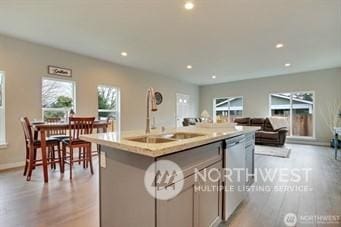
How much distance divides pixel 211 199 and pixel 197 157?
48 centimetres

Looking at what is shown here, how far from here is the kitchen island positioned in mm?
1206

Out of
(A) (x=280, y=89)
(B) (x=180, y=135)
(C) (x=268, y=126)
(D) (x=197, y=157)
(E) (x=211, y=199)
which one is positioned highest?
(A) (x=280, y=89)

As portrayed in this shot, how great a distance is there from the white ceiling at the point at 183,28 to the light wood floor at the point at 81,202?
2567 millimetres

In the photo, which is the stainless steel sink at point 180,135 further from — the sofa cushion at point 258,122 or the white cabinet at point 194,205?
the sofa cushion at point 258,122

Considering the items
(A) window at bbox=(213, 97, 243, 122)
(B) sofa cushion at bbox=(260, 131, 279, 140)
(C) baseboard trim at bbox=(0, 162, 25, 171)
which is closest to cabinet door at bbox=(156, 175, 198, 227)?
(C) baseboard trim at bbox=(0, 162, 25, 171)

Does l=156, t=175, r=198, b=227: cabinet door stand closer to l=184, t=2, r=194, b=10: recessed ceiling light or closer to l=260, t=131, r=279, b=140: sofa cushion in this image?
l=184, t=2, r=194, b=10: recessed ceiling light

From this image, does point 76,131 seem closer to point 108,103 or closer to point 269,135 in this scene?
point 108,103

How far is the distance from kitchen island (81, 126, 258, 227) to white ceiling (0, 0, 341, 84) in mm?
2050

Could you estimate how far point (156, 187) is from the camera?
1180 millimetres

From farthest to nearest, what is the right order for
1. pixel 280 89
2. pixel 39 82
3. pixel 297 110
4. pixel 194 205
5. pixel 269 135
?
pixel 280 89
pixel 297 110
pixel 269 135
pixel 39 82
pixel 194 205

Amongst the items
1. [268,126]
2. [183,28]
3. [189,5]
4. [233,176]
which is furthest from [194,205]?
[268,126]

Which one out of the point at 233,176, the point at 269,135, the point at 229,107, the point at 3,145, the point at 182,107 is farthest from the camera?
the point at 229,107

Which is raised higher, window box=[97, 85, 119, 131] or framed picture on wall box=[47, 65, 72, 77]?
framed picture on wall box=[47, 65, 72, 77]

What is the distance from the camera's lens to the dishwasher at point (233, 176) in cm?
190
